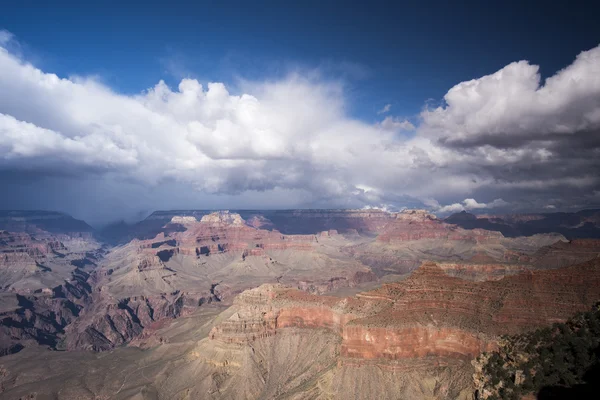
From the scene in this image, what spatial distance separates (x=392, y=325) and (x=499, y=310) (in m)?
18.9

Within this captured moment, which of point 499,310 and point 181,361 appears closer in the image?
point 499,310

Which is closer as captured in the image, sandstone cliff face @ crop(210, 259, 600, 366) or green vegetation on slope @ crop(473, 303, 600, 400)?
green vegetation on slope @ crop(473, 303, 600, 400)

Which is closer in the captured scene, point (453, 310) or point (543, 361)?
point (543, 361)

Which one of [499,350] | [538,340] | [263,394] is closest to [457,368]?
[499,350]

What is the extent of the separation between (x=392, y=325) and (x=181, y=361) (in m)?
62.3

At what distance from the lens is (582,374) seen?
44.9 metres

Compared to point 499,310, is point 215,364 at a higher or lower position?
lower

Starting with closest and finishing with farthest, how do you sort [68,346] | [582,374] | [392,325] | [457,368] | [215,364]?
[582,374], [457,368], [392,325], [215,364], [68,346]

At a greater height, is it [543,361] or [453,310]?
[453,310]

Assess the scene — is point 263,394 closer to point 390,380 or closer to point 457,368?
point 390,380

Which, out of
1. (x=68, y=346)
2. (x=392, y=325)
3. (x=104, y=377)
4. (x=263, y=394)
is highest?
(x=392, y=325)

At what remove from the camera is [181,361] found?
345 ft

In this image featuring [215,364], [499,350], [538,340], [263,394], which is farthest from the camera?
[215,364]

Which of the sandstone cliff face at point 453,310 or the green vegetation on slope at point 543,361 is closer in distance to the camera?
the green vegetation on slope at point 543,361
